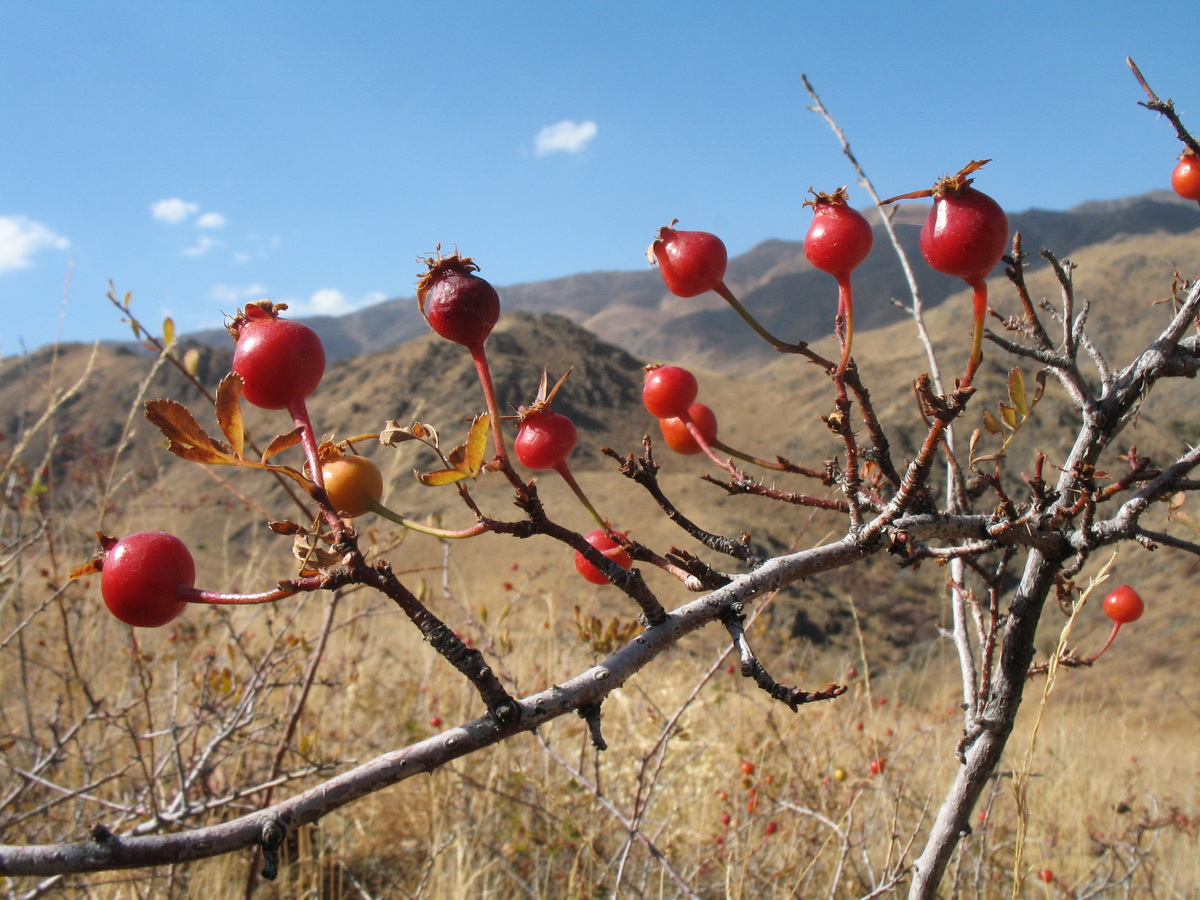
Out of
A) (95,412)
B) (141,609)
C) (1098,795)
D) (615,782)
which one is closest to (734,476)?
(141,609)

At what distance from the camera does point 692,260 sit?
33.1 inches

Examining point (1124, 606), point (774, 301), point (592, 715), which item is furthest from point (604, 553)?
point (774, 301)

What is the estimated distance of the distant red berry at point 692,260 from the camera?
2.76 feet

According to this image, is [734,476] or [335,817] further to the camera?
[335,817]

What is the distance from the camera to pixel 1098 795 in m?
3.59

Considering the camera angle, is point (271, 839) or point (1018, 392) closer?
point (271, 839)

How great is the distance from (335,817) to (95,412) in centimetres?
2260

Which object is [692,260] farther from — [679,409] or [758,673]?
[758,673]

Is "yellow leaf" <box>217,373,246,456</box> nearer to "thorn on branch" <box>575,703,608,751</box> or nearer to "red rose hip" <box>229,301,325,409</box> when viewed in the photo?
"red rose hip" <box>229,301,325,409</box>

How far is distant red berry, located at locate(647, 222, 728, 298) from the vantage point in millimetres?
840

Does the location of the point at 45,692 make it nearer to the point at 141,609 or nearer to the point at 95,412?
the point at 141,609

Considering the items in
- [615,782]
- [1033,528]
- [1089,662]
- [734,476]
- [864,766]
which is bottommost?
[864,766]

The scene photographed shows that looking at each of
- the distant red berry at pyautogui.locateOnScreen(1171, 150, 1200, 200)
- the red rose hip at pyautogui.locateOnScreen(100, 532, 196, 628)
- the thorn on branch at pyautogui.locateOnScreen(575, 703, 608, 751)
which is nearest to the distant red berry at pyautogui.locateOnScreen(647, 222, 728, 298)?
the thorn on branch at pyautogui.locateOnScreen(575, 703, 608, 751)

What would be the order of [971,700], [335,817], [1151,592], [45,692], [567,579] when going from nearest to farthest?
[971,700] → [335,817] → [45,692] → [1151,592] → [567,579]
